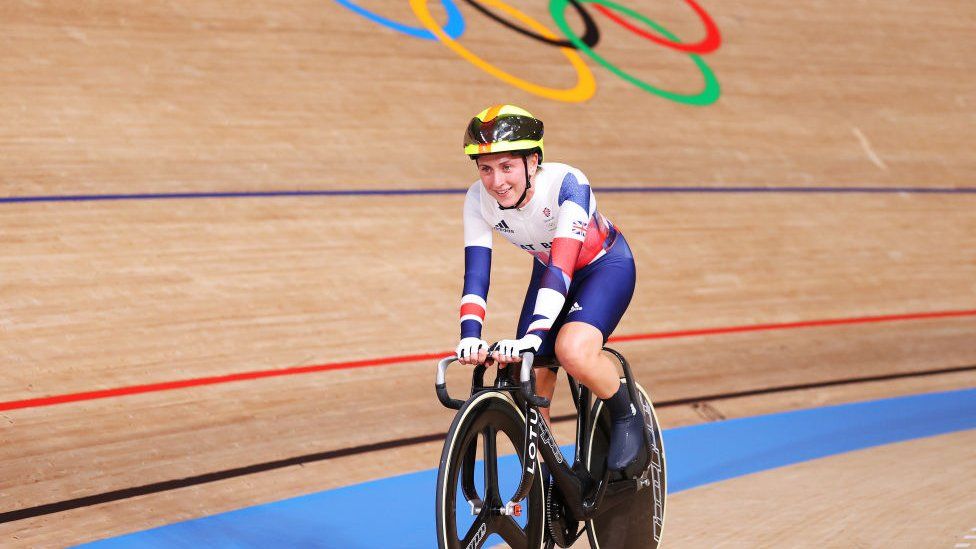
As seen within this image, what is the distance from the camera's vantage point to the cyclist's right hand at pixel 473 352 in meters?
1.99

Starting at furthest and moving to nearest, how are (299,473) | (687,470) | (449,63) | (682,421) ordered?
(449,63), (682,421), (687,470), (299,473)

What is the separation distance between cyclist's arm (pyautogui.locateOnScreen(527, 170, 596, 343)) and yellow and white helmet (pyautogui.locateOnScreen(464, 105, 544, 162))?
6.0 inches

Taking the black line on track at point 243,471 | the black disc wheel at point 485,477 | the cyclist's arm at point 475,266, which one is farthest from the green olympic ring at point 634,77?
the black disc wheel at point 485,477

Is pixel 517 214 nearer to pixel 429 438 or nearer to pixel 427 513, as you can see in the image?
pixel 427 513

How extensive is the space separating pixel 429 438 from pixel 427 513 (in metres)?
0.57

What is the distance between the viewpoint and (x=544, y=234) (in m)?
2.32

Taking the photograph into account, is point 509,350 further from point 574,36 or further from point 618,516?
point 574,36

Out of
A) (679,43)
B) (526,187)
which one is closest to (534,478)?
(526,187)

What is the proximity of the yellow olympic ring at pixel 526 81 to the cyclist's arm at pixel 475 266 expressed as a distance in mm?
3465

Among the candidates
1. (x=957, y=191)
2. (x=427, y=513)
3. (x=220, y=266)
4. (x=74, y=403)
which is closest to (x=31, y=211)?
(x=220, y=266)

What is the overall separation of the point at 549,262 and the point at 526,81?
12.2 feet

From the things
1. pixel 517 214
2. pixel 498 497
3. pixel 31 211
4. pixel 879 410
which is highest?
pixel 517 214

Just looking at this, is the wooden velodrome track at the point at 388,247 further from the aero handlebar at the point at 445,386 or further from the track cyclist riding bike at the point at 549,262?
the aero handlebar at the point at 445,386

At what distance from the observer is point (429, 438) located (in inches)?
Result: 137
